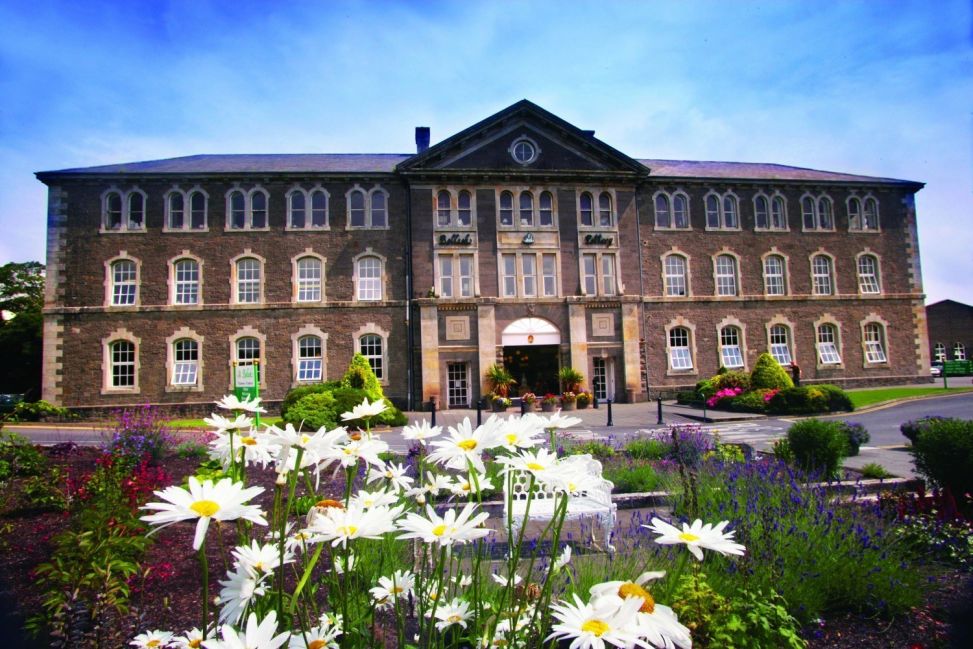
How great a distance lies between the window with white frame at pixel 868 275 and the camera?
3058 centimetres

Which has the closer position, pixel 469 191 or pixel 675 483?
pixel 675 483

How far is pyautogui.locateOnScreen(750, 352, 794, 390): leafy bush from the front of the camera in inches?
934

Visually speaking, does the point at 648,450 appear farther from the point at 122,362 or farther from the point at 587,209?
the point at 122,362

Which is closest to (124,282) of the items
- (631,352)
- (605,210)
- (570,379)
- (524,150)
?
(524,150)

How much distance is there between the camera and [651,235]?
28.8 metres

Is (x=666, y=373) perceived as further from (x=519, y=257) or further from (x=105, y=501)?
(x=105, y=501)

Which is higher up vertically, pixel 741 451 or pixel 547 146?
pixel 547 146

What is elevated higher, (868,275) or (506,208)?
(506,208)

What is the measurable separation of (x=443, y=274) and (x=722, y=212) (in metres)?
15.3

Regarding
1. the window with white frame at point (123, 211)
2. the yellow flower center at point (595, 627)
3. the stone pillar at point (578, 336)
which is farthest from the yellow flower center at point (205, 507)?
the window with white frame at point (123, 211)

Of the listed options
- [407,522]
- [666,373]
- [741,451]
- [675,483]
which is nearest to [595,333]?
[666,373]

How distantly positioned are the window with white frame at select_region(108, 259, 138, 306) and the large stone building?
0.07 m

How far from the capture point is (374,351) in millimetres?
26422

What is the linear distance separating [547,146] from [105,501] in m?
26.0
